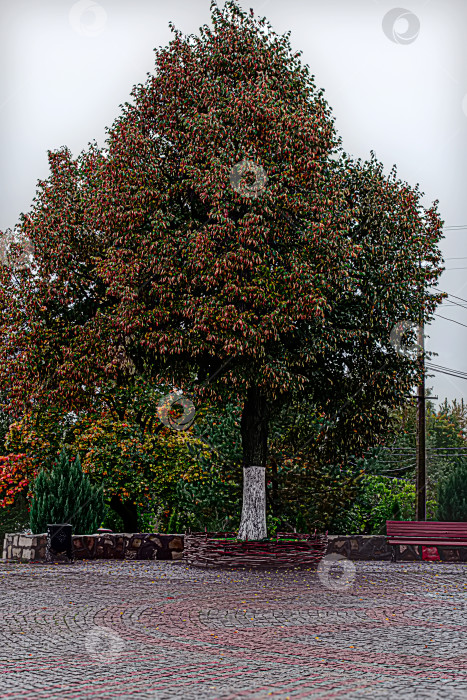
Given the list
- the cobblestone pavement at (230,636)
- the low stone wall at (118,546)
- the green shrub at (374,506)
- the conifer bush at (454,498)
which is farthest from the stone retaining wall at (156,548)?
the conifer bush at (454,498)

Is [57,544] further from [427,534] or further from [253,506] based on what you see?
[427,534]

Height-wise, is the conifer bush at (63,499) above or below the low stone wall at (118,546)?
above

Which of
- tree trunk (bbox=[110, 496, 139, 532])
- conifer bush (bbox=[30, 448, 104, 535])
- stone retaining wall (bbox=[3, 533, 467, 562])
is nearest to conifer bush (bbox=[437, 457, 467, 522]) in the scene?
tree trunk (bbox=[110, 496, 139, 532])

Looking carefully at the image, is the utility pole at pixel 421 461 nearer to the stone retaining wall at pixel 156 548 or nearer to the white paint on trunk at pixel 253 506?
the stone retaining wall at pixel 156 548

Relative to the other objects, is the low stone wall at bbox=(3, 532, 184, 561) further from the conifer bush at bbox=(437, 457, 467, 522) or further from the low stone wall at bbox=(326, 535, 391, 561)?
the conifer bush at bbox=(437, 457, 467, 522)

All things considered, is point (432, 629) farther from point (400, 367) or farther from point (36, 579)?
point (400, 367)

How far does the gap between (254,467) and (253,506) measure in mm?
855

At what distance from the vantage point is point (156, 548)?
61.6ft

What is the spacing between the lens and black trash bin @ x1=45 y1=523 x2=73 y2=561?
17.2 metres

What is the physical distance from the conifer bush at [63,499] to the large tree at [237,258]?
1.88 metres

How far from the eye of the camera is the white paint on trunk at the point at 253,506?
694 inches

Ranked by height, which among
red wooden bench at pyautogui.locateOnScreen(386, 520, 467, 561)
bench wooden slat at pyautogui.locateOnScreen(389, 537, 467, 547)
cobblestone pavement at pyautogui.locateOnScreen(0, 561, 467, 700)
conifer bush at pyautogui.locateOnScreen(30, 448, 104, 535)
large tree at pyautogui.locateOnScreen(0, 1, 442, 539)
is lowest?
cobblestone pavement at pyautogui.locateOnScreen(0, 561, 467, 700)

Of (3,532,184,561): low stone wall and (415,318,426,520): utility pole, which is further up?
(415,318,426,520): utility pole

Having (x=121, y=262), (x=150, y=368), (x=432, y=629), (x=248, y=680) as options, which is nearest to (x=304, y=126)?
(x=121, y=262)
